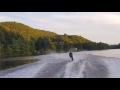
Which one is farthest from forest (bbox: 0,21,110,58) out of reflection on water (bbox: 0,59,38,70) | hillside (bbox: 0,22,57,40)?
reflection on water (bbox: 0,59,38,70)

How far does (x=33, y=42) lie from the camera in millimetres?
6613

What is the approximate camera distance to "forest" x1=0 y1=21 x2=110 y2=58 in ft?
21.3

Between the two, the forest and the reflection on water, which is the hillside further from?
the reflection on water

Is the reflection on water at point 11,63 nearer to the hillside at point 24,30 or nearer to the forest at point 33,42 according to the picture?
the forest at point 33,42

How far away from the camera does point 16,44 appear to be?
21.3ft

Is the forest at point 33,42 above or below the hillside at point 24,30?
below

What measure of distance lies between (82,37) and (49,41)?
679 millimetres

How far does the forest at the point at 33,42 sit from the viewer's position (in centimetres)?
649

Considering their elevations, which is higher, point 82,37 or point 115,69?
point 82,37

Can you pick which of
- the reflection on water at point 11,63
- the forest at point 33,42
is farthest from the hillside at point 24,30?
the reflection on water at point 11,63

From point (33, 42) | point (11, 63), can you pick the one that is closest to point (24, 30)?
point (33, 42)
